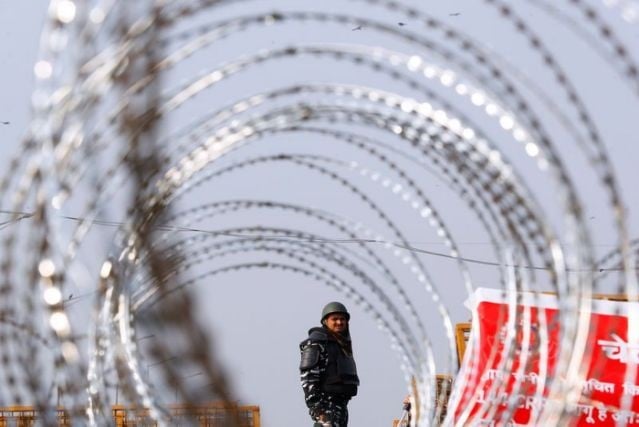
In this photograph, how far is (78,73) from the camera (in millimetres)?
6332

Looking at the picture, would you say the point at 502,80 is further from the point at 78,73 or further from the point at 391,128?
the point at 78,73

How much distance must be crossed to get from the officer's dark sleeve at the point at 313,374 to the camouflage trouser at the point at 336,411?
6 cm

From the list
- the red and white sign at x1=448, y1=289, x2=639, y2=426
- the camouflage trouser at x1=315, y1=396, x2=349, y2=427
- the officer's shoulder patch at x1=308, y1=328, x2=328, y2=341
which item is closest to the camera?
the camouflage trouser at x1=315, y1=396, x2=349, y2=427

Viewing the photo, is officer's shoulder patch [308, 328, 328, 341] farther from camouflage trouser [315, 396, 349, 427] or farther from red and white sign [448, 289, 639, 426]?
red and white sign [448, 289, 639, 426]

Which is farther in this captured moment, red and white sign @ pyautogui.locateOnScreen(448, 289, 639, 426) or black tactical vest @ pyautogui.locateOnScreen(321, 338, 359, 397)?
red and white sign @ pyautogui.locateOnScreen(448, 289, 639, 426)

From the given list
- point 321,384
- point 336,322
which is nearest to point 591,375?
point 336,322

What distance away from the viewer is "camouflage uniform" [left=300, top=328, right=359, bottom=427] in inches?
434

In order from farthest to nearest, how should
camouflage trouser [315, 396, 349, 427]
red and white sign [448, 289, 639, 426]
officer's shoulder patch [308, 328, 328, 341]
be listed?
red and white sign [448, 289, 639, 426] → officer's shoulder patch [308, 328, 328, 341] → camouflage trouser [315, 396, 349, 427]

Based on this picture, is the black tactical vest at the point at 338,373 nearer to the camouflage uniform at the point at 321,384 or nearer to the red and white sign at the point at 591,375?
the camouflage uniform at the point at 321,384

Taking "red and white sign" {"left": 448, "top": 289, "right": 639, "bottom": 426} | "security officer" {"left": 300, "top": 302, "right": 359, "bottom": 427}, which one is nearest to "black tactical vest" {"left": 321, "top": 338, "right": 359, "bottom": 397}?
"security officer" {"left": 300, "top": 302, "right": 359, "bottom": 427}

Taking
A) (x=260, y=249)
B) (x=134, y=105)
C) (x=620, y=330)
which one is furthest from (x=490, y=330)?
(x=134, y=105)

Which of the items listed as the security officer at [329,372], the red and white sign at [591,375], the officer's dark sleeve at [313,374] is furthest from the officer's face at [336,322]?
the red and white sign at [591,375]

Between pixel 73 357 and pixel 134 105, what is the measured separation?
3.90 ft

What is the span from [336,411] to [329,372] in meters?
0.27
